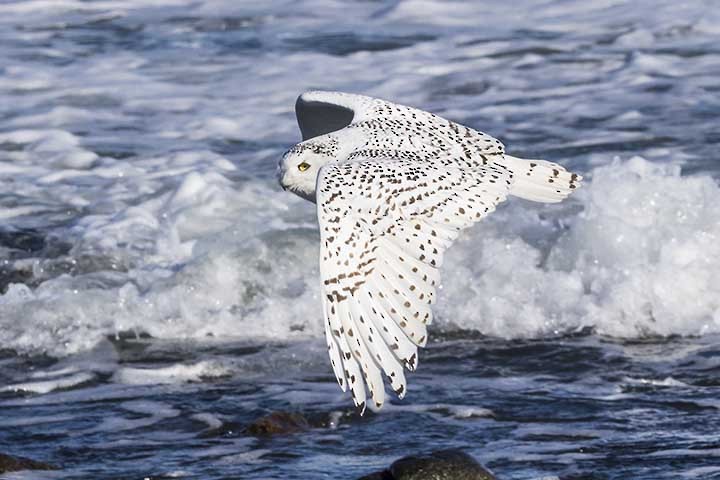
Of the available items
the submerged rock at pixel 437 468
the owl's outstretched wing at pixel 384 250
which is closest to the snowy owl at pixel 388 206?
the owl's outstretched wing at pixel 384 250

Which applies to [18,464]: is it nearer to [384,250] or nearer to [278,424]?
[278,424]

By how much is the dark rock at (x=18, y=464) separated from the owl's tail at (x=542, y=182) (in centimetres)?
212

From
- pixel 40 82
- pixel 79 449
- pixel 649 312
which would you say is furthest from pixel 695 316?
pixel 40 82

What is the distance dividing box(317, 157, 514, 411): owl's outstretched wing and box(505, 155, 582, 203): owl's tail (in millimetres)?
84

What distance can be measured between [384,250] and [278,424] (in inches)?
61.5

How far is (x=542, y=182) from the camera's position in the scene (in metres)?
5.81

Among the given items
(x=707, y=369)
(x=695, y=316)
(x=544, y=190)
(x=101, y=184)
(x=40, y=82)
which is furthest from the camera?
(x=40, y=82)

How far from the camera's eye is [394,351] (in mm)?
4684

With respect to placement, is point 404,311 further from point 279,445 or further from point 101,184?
point 101,184

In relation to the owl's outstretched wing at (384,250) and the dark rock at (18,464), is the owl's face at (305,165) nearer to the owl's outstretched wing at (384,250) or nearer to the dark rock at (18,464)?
the owl's outstretched wing at (384,250)

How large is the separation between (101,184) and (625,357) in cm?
470

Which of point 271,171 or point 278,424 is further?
point 271,171

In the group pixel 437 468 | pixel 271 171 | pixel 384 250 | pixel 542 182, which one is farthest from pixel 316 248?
pixel 384 250

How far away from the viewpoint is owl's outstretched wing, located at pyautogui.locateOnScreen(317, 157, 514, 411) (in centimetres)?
468
